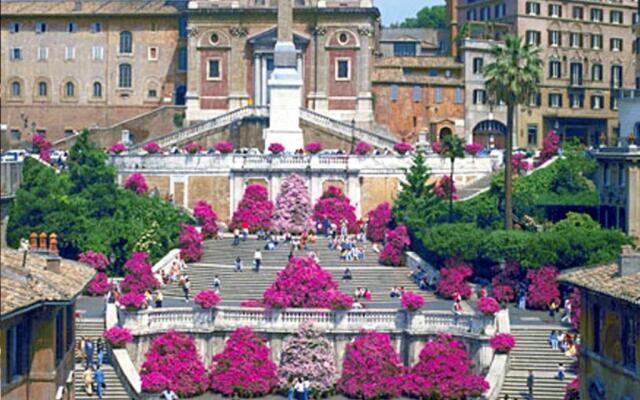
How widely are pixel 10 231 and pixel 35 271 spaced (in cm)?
4328

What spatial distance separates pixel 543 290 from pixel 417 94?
46477mm

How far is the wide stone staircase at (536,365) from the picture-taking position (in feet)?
188

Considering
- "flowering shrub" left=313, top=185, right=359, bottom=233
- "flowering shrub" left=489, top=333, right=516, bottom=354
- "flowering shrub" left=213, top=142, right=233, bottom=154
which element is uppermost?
"flowering shrub" left=213, top=142, right=233, bottom=154

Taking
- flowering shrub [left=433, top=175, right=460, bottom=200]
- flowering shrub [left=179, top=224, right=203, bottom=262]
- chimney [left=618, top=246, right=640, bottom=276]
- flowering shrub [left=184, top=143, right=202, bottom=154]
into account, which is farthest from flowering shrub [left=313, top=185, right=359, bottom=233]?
chimney [left=618, top=246, right=640, bottom=276]

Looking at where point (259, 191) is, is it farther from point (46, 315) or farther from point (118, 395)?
point (46, 315)

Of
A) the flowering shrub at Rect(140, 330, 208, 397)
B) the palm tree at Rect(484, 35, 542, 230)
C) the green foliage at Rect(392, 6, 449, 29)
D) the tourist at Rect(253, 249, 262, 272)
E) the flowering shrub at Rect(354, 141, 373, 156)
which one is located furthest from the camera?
the green foliage at Rect(392, 6, 449, 29)

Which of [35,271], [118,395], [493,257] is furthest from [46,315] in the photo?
[493,257]

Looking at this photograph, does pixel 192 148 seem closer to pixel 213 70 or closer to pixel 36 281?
pixel 213 70

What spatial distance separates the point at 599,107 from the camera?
402 feet

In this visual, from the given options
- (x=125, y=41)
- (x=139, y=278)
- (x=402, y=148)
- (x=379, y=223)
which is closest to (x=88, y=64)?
(x=125, y=41)

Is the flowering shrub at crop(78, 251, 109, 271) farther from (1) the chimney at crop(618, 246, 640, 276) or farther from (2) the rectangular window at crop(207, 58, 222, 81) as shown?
(2) the rectangular window at crop(207, 58, 222, 81)

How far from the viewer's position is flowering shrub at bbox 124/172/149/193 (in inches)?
3573

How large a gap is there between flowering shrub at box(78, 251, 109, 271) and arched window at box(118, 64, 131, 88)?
46.1 metres

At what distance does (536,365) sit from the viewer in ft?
196
